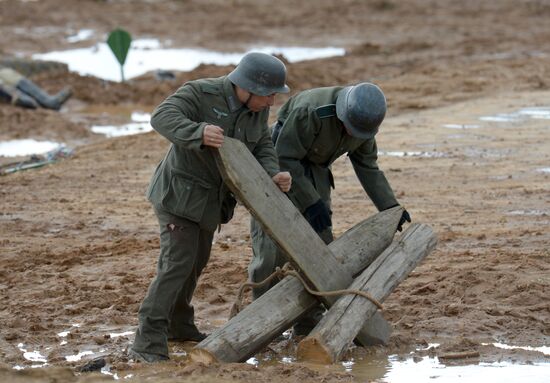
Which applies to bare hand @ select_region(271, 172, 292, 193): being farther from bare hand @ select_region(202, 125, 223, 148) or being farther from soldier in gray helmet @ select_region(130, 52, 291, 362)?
bare hand @ select_region(202, 125, 223, 148)

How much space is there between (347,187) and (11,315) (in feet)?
18.5

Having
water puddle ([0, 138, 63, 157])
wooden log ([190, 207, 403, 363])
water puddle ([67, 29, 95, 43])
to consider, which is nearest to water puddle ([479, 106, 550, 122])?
water puddle ([0, 138, 63, 157])

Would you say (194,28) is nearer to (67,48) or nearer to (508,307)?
(67,48)

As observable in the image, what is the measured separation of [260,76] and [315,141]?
831 mm

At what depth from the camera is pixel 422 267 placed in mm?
9477

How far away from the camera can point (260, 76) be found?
683 centimetres

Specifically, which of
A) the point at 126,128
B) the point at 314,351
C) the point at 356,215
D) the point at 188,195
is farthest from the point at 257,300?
the point at 126,128

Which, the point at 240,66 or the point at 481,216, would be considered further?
the point at 481,216

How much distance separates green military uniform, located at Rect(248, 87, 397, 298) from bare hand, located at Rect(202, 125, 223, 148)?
103 centimetres

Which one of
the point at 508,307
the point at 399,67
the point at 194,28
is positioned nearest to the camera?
the point at 508,307

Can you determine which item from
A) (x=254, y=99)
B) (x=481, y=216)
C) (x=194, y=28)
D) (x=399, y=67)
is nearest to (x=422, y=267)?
(x=481, y=216)

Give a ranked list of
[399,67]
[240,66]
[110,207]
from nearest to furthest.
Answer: [240,66]
[110,207]
[399,67]

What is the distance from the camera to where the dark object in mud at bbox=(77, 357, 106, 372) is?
7.00 metres

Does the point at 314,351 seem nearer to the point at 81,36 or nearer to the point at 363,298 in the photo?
the point at 363,298
